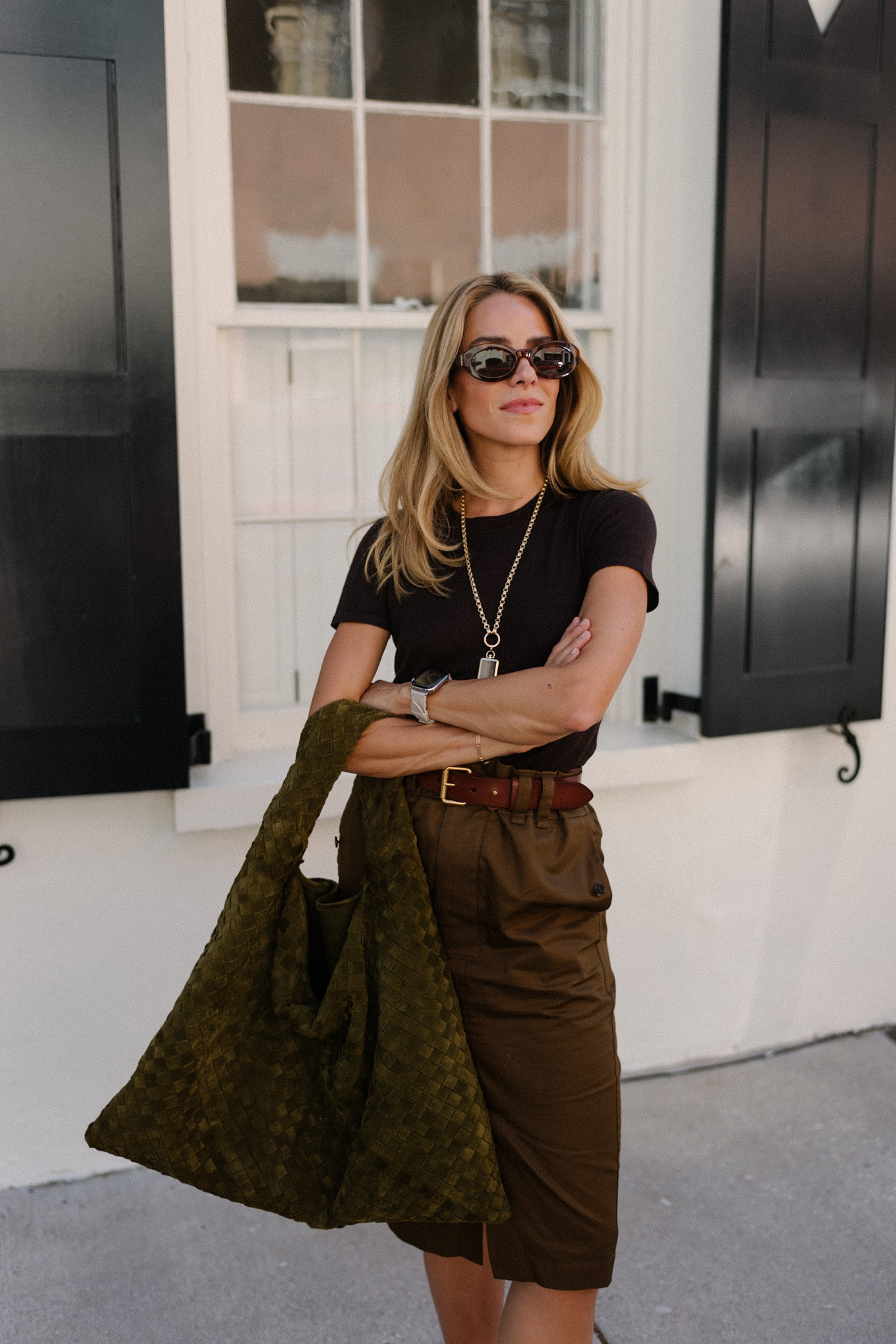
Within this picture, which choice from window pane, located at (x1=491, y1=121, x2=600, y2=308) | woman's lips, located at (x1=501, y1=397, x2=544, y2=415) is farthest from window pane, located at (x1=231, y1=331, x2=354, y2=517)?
woman's lips, located at (x1=501, y1=397, x2=544, y2=415)

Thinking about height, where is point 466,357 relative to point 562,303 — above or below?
below

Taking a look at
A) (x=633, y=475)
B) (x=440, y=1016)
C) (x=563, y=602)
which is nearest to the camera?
(x=440, y=1016)

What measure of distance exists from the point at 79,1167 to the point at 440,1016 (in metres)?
1.56

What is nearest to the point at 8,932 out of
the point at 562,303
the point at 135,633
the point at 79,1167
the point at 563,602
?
the point at 79,1167

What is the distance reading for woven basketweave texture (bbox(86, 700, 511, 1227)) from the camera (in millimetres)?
1761

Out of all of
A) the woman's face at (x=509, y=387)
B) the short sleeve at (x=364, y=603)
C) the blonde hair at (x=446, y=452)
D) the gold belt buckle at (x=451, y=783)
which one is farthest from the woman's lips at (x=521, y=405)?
the gold belt buckle at (x=451, y=783)

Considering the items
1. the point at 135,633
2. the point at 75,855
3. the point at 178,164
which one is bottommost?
the point at 75,855

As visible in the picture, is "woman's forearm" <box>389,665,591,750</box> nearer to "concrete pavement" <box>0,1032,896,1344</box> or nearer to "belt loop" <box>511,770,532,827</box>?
"belt loop" <box>511,770,532,827</box>

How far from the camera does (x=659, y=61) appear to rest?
3055 mm

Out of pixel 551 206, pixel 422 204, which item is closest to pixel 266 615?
pixel 422 204

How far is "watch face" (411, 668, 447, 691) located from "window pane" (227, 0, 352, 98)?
180cm

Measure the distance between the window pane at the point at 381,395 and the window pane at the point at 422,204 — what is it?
0.12 meters

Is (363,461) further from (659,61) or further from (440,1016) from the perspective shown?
(440,1016)

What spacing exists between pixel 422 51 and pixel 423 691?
6.53ft
